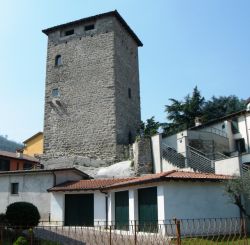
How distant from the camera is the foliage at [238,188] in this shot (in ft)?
56.0

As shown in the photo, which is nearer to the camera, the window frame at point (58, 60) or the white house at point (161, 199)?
the white house at point (161, 199)

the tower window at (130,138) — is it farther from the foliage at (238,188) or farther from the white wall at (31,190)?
the foliage at (238,188)

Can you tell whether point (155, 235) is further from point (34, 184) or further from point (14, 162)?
point (14, 162)

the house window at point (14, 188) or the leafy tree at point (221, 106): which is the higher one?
the leafy tree at point (221, 106)

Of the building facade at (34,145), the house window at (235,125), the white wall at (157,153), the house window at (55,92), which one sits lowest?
the white wall at (157,153)

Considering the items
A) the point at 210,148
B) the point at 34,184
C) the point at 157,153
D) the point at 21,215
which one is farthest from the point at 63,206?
the point at 210,148

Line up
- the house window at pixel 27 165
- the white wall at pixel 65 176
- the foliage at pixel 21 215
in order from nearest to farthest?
1. the foliage at pixel 21 215
2. the white wall at pixel 65 176
3. the house window at pixel 27 165

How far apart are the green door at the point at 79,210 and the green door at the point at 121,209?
294 cm

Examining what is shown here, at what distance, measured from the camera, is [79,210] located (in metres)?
24.1

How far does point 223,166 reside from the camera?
21.2 metres

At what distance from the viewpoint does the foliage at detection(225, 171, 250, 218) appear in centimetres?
1706

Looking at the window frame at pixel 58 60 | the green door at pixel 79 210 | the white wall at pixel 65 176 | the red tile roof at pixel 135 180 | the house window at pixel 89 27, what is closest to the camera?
the red tile roof at pixel 135 180

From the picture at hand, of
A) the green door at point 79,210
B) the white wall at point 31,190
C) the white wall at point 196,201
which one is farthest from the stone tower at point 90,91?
the white wall at point 196,201

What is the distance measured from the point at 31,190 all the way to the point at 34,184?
0.49m
